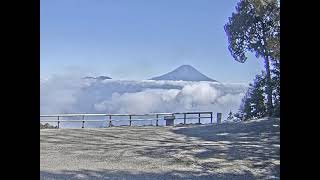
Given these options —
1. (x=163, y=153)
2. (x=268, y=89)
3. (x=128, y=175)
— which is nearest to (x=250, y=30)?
(x=268, y=89)

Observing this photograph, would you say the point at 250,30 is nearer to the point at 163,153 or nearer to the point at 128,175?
the point at 163,153

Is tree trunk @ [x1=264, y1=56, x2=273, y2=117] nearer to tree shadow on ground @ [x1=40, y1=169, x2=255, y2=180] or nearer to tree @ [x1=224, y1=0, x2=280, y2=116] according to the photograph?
tree @ [x1=224, y1=0, x2=280, y2=116]

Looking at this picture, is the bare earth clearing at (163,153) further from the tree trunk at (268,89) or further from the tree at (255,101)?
the tree at (255,101)

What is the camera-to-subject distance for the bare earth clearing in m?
4.41

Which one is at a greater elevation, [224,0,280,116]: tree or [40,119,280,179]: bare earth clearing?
[224,0,280,116]: tree

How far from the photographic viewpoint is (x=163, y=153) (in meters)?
5.65

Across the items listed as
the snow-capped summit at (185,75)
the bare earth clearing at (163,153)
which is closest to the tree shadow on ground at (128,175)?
the bare earth clearing at (163,153)

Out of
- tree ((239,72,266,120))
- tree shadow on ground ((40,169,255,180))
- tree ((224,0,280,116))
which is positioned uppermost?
tree ((224,0,280,116))

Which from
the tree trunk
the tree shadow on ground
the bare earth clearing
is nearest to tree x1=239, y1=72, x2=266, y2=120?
the tree trunk
